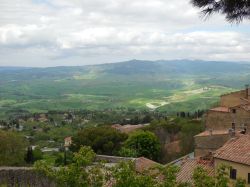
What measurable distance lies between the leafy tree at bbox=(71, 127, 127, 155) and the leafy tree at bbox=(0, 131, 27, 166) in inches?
241

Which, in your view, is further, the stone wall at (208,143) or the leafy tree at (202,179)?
the stone wall at (208,143)

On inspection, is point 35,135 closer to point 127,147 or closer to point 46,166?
point 127,147

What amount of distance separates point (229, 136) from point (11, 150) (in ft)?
73.9

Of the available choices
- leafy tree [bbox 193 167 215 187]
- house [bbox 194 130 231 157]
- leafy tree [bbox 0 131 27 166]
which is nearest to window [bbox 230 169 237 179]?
house [bbox 194 130 231 157]

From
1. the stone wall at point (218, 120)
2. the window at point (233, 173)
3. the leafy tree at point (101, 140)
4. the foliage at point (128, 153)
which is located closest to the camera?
the window at point (233, 173)

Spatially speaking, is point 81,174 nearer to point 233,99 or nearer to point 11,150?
point 233,99

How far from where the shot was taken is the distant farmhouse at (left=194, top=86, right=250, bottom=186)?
947 inches

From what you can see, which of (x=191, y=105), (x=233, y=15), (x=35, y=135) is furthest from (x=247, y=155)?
(x=191, y=105)

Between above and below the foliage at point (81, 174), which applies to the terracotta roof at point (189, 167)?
below

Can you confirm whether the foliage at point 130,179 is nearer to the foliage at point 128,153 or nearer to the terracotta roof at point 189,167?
the terracotta roof at point 189,167

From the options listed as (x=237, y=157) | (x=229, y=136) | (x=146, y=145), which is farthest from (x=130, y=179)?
(x=146, y=145)

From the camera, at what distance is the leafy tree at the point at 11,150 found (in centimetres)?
4510

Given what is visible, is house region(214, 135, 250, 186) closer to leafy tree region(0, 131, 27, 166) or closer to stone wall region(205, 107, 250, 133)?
stone wall region(205, 107, 250, 133)

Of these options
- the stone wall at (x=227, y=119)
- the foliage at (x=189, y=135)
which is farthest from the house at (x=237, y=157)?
the foliage at (x=189, y=135)
